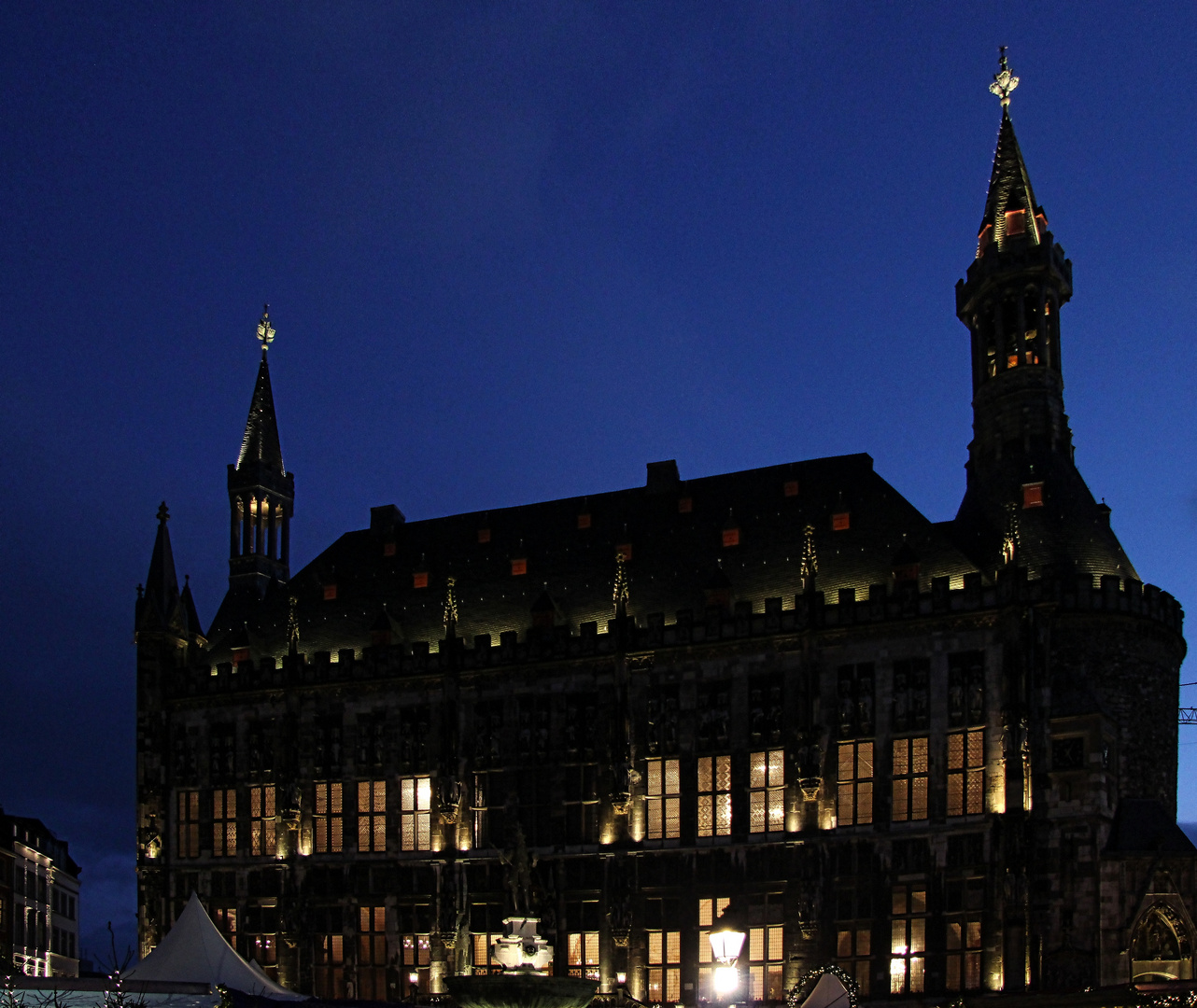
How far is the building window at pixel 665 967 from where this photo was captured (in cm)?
4850

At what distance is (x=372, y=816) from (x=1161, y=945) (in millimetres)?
25396

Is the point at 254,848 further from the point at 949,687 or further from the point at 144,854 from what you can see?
the point at 949,687

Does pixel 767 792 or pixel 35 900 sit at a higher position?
pixel 767 792

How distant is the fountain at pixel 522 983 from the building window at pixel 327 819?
18218mm

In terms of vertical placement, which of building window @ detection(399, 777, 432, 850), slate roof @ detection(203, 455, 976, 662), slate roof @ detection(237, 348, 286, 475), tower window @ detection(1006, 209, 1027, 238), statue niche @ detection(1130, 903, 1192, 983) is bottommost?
statue niche @ detection(1130, 903, 1192, 983)

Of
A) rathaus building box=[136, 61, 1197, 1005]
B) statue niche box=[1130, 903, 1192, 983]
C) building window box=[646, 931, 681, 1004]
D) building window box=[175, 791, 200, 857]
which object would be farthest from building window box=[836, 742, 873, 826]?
building window box=[175, 791, 200, 857]

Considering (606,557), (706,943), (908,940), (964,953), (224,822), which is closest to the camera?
(964,953)

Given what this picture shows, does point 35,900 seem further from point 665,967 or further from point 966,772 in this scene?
point 966,772

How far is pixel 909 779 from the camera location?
46.9 m

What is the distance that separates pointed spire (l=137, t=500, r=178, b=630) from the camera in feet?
193

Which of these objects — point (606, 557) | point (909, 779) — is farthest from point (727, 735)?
point (606, 557)

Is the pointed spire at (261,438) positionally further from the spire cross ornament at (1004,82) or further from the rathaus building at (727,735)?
the spire cross ornament at (1004,82)

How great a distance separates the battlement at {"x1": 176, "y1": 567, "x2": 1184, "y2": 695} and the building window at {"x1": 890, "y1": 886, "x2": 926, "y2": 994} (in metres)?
8.16

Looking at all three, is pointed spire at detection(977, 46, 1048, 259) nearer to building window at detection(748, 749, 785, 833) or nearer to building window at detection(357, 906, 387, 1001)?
building window at detection(748, 749, 785, 833)
